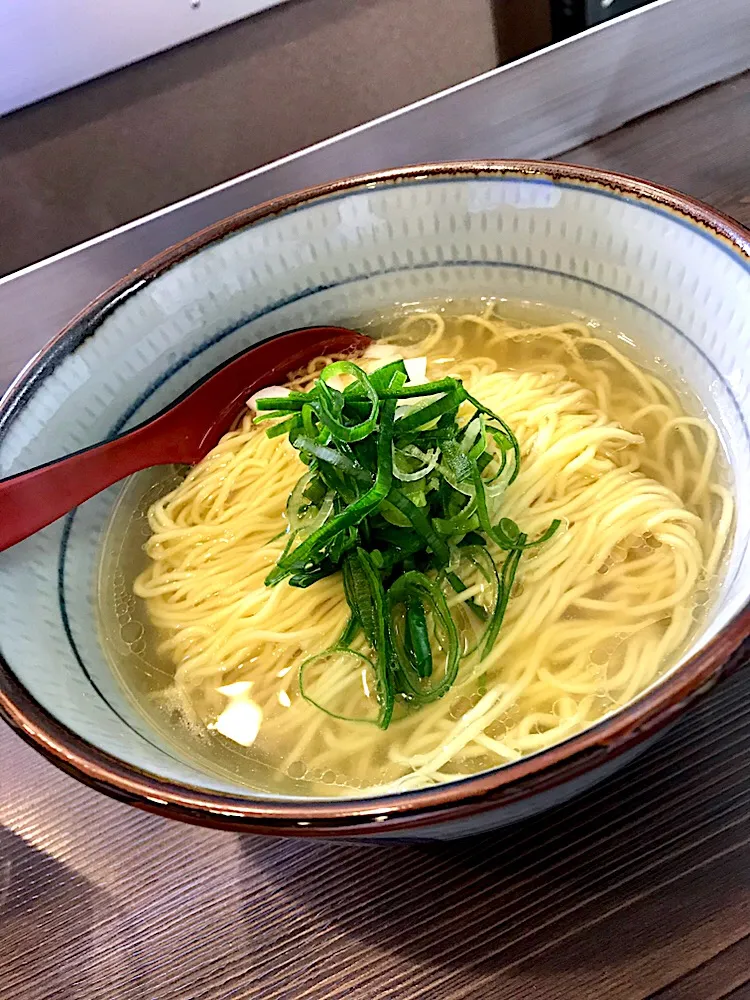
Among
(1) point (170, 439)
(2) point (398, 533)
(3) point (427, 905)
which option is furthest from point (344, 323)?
(3) point (427, 905)

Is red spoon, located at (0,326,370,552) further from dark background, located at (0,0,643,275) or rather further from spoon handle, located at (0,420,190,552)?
dark background, located at (0,0,643,275)

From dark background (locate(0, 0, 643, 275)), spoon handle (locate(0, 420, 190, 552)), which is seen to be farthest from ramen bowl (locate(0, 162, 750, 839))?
dark background (locate(0, 0, 643, 275))

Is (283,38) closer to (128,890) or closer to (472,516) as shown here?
(472,516)

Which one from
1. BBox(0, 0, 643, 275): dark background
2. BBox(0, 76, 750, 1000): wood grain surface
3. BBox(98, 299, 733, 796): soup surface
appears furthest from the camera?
BBox(0, 0, 643, 275): dark background

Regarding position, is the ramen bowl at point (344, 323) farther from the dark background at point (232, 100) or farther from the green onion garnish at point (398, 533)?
the dark background at point (232, 100)

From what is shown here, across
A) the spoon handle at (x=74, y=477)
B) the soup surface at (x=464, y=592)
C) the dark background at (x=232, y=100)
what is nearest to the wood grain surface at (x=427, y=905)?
the soup surface at (x=464, y=592)

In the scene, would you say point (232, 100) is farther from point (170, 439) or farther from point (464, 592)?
point (464, 592)
